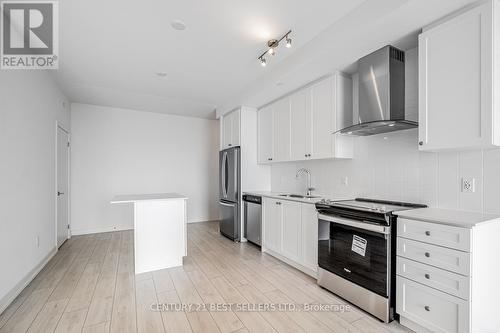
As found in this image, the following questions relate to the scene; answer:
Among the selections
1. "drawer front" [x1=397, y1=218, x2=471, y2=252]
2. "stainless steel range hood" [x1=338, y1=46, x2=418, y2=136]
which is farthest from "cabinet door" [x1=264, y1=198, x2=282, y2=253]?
"drawer front" [x1=397, y1=218, x2=471, y2=252]

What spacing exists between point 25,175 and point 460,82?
13.9ft

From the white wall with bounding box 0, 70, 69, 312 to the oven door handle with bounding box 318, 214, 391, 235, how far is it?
3115 millimetres

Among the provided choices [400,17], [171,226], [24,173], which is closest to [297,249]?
[171,226]

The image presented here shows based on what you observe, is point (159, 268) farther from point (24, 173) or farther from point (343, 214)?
point (343, 214)

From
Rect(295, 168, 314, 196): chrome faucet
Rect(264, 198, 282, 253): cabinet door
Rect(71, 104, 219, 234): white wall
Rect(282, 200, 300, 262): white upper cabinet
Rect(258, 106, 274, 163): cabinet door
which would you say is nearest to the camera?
Rect(282, 200, 300, 262): white upper cabinet

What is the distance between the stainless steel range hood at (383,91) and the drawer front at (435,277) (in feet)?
4.04

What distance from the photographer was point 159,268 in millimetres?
3119

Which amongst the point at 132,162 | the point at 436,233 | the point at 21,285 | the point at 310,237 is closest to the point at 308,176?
the point at 310,237

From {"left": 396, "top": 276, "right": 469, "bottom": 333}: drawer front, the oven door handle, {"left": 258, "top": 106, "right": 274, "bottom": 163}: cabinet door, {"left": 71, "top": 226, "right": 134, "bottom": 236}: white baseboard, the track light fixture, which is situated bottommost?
{"left": 71, "top": 226, "right": 134, "bottom": 236}: white baseboard

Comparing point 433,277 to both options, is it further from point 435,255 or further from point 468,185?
point 468,185

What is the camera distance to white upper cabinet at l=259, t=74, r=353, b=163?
288cm

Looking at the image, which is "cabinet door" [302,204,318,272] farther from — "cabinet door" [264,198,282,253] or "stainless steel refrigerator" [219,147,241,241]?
"stainless steel refrigerator" [219,147,241,241]

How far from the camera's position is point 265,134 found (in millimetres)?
4348

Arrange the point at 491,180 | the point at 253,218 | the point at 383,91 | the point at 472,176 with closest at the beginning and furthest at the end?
the point at 491,180 < the point at 472,176 < the point at 383,91 < the point at 253,218
